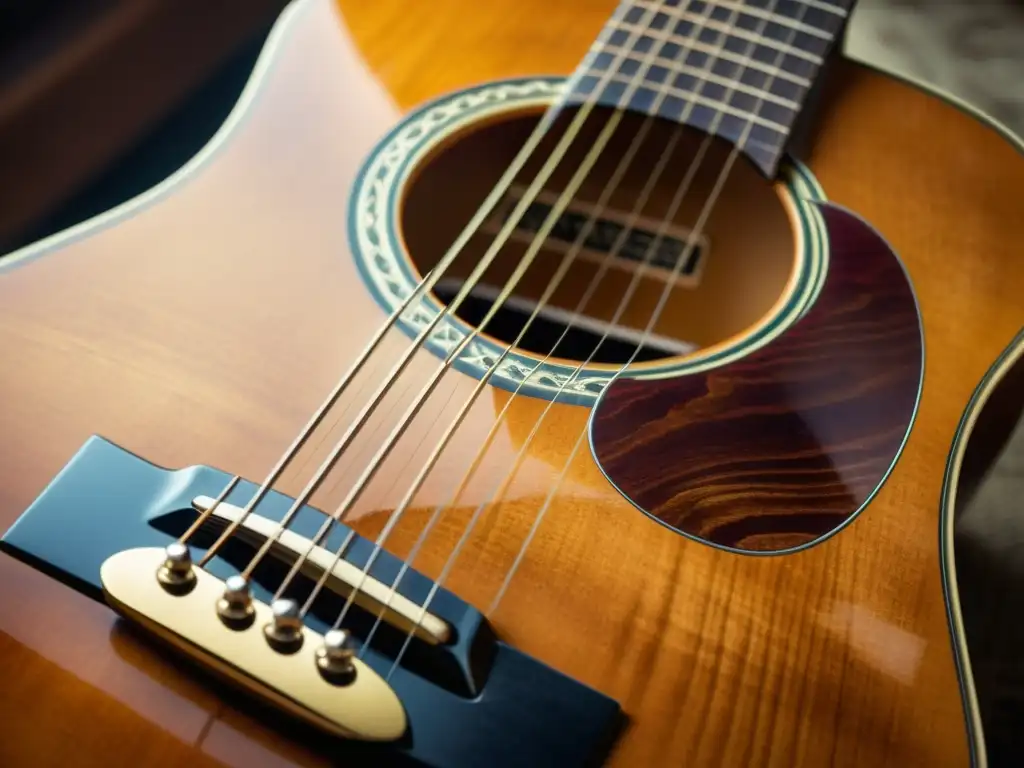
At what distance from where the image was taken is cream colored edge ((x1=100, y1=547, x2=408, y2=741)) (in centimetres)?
40

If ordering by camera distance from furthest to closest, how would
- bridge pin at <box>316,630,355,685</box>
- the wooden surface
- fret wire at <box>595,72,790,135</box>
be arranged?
the wooden surface
fret wire at <box>595,72,790,135</box>
bridge pin at <box>316,630,355,685</box>

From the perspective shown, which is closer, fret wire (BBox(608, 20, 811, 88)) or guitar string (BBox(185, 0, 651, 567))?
guitar string (BBox(185, 0, 651, 567))

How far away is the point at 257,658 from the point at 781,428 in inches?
12.6

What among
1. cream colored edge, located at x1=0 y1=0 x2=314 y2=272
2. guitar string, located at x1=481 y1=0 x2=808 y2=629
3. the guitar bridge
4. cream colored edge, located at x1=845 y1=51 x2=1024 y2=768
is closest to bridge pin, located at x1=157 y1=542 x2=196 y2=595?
the guitar bridge

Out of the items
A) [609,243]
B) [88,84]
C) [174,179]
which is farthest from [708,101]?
[88,84]

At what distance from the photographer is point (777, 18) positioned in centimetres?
79

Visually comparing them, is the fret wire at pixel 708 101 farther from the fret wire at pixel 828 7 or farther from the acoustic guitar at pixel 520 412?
the fret wire at pixel 828 7

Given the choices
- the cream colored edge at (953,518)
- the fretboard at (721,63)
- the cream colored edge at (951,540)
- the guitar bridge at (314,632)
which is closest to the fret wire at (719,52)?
the fretboard at (721,63)

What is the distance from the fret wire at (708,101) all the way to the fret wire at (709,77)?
0.01m

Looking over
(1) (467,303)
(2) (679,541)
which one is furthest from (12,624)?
(1) (467,303)

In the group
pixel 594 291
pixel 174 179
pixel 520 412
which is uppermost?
pixel 174 179

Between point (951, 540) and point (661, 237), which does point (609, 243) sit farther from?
point (951, 540)

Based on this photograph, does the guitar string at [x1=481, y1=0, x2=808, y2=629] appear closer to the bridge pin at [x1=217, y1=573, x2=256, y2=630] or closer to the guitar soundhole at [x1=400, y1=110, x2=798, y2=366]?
the guitar soundhole at [x1=400, y1=110, x2=798, y2=366]

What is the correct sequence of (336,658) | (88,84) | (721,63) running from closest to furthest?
(336,658), (721,63), (88,84)
